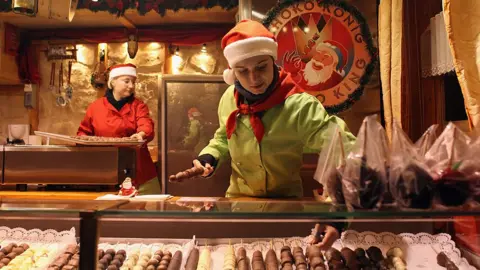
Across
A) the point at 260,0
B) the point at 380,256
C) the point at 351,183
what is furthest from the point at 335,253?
the point at 260,0

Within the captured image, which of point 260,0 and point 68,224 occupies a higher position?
point 260,0

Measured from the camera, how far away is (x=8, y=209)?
42.8 inches

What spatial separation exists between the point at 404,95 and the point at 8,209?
2.45 meters

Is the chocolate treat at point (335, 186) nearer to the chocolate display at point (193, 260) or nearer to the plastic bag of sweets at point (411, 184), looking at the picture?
the plastic bag of sweets at point (411, 184)

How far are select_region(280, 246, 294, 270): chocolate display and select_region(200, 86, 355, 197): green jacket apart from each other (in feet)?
2.12

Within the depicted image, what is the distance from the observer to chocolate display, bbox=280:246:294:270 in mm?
1441

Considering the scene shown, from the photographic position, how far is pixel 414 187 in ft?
3.42

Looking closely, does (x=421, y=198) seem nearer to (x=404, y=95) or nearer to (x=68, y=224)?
(x=68, y=224)

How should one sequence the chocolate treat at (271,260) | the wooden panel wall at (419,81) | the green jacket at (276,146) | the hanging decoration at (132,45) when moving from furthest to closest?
the hanging decoration at (132,45) → the wooden panel wall at (419,81) → the green jacket at (276,146) → the chocolate treat at (271,260)

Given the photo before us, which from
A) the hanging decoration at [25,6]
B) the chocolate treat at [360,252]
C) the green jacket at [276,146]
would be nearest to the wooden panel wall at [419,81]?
the green jacket at [276,146]

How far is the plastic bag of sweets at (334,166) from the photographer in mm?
1097

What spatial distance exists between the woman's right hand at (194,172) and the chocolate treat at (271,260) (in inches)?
15.5

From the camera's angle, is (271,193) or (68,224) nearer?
(68,224)

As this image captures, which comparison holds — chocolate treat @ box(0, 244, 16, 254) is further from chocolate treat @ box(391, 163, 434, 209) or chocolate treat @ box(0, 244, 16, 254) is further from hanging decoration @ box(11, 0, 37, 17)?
chocolate treat @ box(391, 163, 434, 209)
